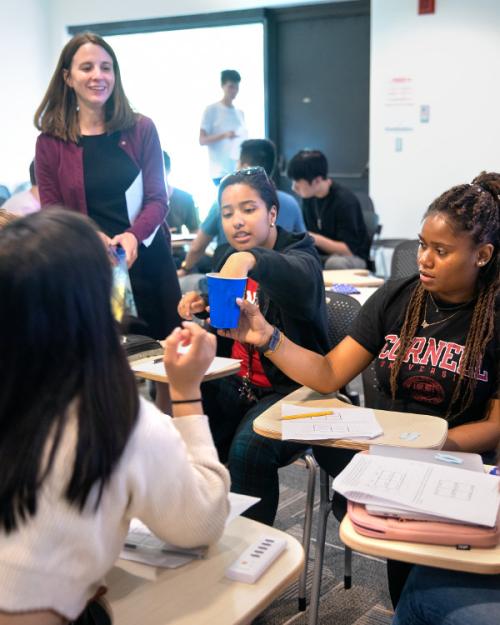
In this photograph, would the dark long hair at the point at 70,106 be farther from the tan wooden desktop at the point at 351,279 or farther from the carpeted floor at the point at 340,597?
the carpeted floor at the point at 340,597

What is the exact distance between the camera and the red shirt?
236cm

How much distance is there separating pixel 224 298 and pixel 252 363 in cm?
60

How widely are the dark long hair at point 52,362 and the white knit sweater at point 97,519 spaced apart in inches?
0.6

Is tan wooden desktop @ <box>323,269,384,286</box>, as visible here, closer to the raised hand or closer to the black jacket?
the black jacket

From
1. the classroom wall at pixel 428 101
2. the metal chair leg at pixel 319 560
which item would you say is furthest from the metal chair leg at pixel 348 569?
the classroom wall at pixel 428 101

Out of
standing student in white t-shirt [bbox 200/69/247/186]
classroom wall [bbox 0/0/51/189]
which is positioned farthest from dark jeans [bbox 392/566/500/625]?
classroom wall [bbox 0/0/51/189]

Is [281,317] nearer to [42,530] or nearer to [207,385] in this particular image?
[207,385]

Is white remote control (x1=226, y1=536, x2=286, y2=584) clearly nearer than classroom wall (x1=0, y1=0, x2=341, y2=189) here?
Yes

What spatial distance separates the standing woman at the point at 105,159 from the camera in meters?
2.82

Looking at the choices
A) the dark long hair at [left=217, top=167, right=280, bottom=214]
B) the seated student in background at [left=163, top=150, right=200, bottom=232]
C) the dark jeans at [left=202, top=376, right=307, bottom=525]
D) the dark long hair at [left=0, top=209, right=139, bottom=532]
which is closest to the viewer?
the dark long hair at [left=0, top=209, right=139, bottom=532]

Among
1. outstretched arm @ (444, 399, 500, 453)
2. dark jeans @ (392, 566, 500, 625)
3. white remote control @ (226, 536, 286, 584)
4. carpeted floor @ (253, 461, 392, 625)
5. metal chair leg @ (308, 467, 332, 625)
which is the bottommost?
carpeted floor @ (253, 461, 392, 625)

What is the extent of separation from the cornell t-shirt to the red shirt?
378 millimetres

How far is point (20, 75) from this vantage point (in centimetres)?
809

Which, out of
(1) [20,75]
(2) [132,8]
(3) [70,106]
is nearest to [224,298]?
(3) [70,106]
